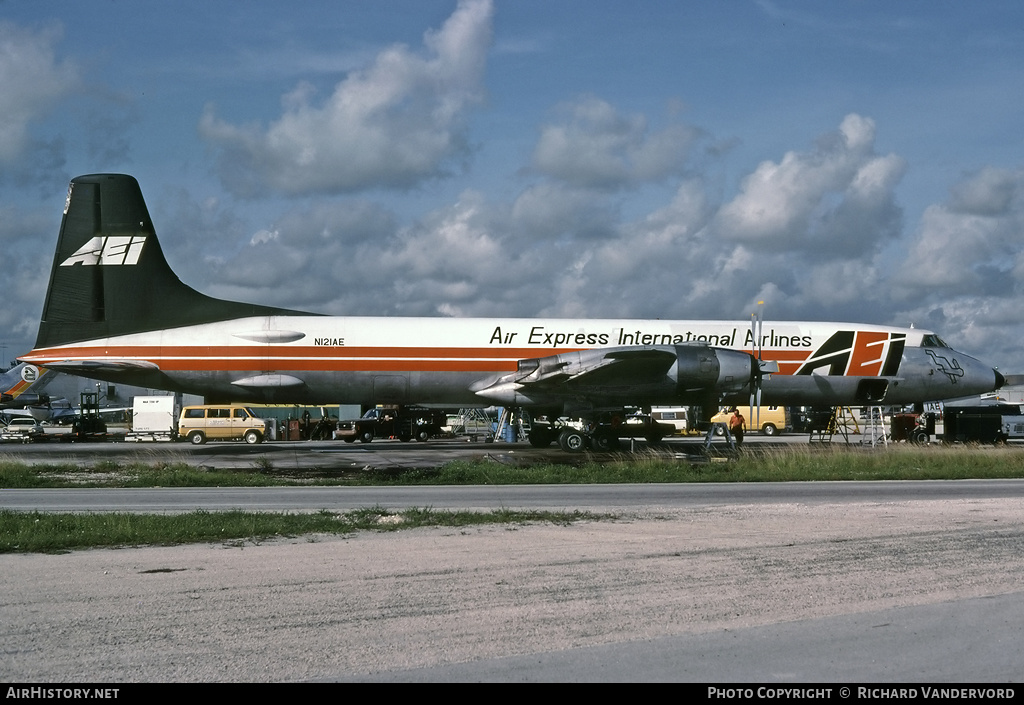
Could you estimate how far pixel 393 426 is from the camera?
47.4 m

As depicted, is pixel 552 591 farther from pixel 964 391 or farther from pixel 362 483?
pixel 964 391

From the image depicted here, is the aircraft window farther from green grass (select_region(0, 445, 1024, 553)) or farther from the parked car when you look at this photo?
the parked car

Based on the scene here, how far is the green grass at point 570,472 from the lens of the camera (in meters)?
21.8

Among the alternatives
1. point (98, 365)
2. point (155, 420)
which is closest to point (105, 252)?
point (98, 365)

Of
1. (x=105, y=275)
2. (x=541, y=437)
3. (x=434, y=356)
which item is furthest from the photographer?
(x=541, y=437)

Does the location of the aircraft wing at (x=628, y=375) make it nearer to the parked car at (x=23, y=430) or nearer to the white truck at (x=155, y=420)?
the white truck at (x=155, y=420)

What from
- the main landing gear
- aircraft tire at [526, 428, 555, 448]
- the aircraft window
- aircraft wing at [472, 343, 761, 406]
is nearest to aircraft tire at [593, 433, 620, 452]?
the main landing gear

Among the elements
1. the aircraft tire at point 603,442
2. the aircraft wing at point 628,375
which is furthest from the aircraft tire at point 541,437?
the aircraft tire at point 603,442

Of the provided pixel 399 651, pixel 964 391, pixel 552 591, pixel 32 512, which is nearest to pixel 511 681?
pixel 399 651

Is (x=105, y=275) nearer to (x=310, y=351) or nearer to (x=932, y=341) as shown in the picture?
(x=310, y=351)

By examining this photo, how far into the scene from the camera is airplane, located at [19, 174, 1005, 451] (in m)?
31.3

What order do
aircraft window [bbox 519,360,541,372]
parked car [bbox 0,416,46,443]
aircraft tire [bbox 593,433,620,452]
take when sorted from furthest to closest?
parked car [bbox 0,416,46,443]
aircraft tire [bbox 593,433,620,452]
aircraft window [bbox 519,360,541,372]

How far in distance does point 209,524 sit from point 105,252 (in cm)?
2278

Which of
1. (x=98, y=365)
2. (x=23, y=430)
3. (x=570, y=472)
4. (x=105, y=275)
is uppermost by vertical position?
(x=105, y=275)
